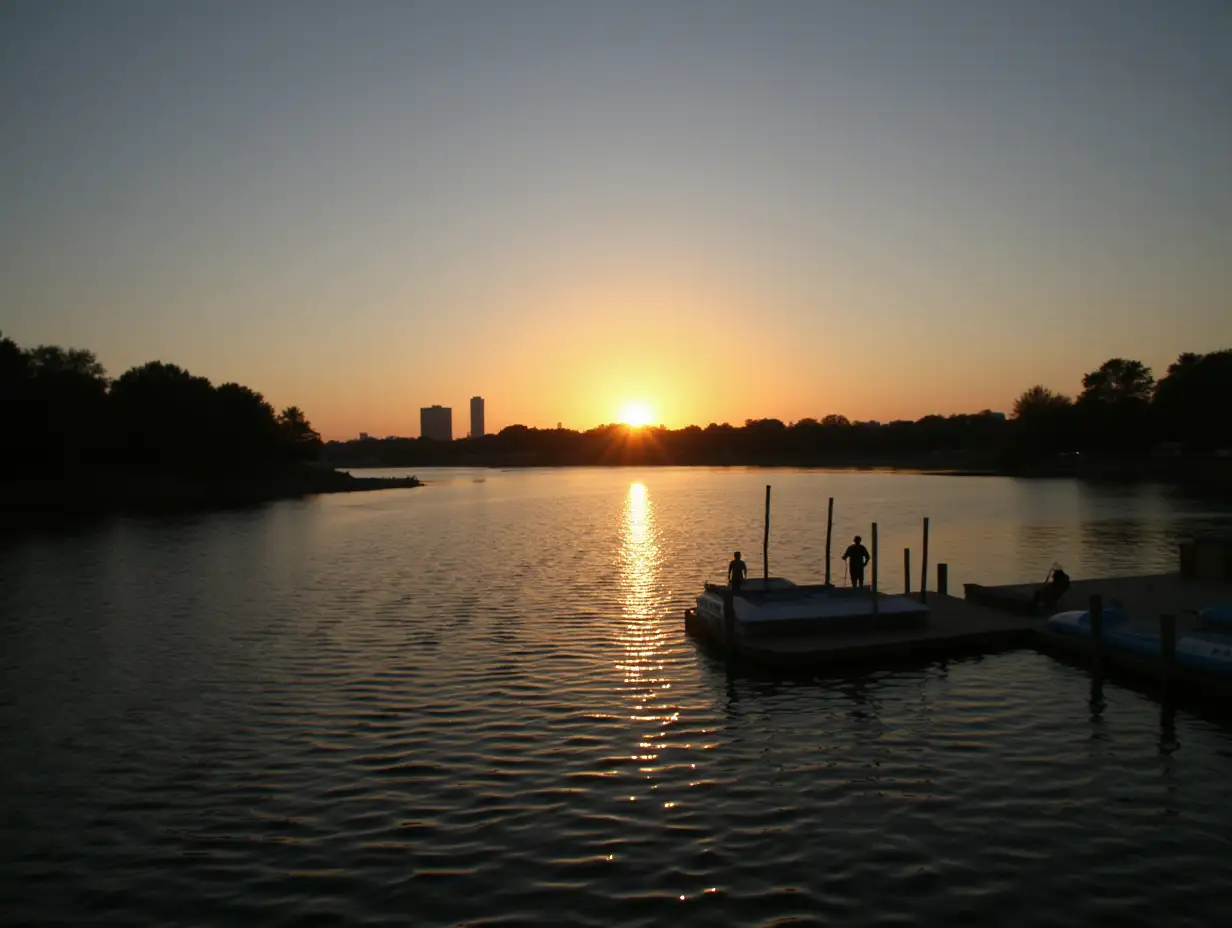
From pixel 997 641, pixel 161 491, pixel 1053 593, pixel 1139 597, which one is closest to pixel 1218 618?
pixel 997 641

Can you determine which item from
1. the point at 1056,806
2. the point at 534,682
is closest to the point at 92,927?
the point at 534,682

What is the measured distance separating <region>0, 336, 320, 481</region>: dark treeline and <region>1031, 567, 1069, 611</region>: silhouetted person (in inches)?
4056

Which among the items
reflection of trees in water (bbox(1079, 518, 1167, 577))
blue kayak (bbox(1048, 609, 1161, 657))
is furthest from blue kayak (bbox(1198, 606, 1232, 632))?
reflection of trees in water (bbox(1079, 518, 1167, 577))

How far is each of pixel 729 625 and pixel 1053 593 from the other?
10863 millimetres

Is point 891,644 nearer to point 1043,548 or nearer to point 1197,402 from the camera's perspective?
point 1043,548

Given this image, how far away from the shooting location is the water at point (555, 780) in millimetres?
12391

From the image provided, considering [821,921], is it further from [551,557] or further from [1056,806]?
[551,557]

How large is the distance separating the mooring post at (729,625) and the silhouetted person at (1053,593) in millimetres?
10054

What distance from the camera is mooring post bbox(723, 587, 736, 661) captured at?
2517 centimetres

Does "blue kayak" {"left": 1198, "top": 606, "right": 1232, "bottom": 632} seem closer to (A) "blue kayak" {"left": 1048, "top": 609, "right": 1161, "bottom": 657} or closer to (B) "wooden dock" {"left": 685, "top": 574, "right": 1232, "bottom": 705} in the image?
(B) "wooden dock" {"left": 685, "top": 574, "right": 1232, "bottom": 705}

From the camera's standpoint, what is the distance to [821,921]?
11602 millimetres

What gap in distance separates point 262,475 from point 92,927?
144 meters

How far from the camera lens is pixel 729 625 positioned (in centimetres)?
2542

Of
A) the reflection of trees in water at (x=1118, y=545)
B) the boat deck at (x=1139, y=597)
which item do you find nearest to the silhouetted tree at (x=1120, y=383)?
the reflection of trees in water at (x=1118, y=545)
